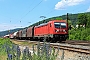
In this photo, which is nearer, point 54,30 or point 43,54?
point 43,54

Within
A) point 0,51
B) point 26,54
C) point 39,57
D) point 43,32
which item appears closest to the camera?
point 26,54

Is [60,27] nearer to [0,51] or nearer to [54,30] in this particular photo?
[54,30]

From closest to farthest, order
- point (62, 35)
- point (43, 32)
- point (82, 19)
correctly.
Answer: point (62, 35) → point (43, 32) → point (82, 19)

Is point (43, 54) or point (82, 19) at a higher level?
point (82, 19)

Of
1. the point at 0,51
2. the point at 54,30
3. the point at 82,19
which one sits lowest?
the point at 0,51

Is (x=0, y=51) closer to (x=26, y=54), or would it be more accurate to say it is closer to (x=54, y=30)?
(x=26, y=54)

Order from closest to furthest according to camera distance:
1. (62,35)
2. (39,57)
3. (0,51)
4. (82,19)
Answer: (39,57) < (0,51) < (62,35) < (82,19)

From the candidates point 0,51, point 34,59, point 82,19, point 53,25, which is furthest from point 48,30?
point 82,19

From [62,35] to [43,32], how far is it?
4.96 meters

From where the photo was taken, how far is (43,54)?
4191 mm

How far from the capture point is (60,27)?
28266 mm

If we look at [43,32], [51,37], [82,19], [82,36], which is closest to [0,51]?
[51,37]

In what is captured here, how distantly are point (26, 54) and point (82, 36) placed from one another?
44948mm

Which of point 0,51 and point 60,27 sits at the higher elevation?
point 60,27
